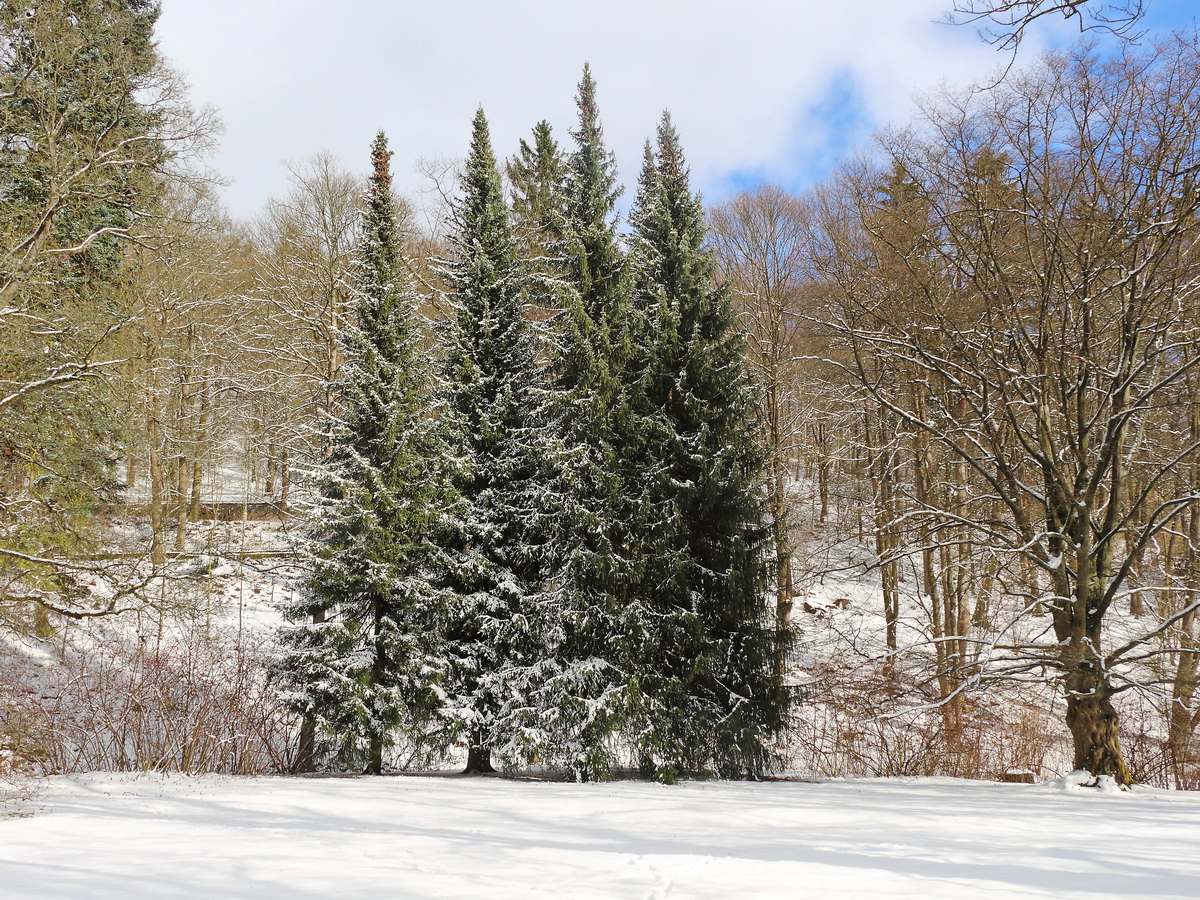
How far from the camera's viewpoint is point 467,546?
13156 millimetres

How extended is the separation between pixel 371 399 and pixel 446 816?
7.48m

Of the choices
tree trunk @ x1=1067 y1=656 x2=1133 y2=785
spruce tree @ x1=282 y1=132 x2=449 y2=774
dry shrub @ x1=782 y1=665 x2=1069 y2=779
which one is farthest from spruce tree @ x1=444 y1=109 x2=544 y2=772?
tree trunk @ x1=1067 y1=656 x2=1133 y2=785

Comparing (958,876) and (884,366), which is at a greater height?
(884,366)

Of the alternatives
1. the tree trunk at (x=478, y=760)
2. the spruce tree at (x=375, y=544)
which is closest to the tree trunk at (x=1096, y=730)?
the tree trunk at (x=478, y=760)

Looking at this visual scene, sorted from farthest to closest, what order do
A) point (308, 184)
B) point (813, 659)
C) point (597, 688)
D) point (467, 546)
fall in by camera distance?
point (308, 184), point (813, 659), point (467, 546), point (597, 688)

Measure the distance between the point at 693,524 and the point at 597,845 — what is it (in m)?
7.35

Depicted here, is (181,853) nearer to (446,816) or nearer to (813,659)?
(446,816)

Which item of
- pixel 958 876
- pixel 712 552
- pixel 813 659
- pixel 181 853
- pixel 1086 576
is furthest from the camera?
pixel 813 659

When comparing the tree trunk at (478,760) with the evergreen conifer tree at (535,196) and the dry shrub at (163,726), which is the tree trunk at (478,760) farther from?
the evergreen conifer tree at (535,196)

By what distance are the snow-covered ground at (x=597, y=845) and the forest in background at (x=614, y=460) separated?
8.43 feet

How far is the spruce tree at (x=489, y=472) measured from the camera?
1209 cm

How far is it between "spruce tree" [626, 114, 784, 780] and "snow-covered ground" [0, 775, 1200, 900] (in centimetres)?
298

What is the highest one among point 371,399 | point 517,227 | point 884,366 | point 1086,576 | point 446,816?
point 517,227

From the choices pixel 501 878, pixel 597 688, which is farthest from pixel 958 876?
pixel 597 688
